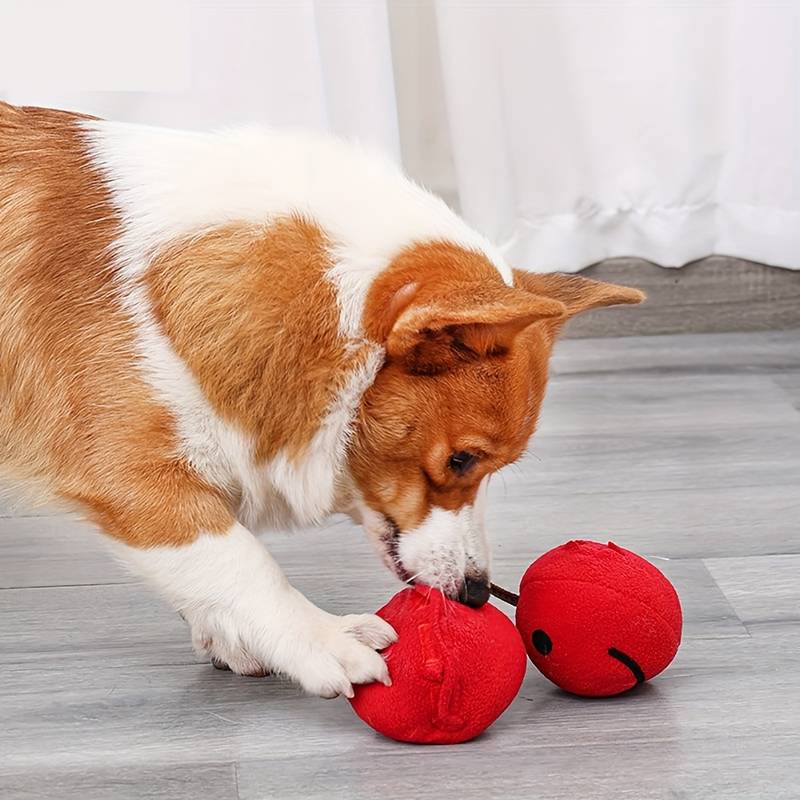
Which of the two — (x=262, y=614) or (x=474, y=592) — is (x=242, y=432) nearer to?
(x=262, y=614)

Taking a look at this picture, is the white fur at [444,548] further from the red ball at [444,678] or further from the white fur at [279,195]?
the white fur at [279,195]

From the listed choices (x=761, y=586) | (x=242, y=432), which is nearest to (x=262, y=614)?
(x=242, y=432)

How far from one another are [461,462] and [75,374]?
15.9 inches

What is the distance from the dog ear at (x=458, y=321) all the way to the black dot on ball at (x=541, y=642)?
11.3 inches

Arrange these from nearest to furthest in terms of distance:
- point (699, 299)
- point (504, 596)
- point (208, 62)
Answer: point (504, 596)
point (208, 62)
point (699, 299)

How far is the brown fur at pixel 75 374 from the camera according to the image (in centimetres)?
137

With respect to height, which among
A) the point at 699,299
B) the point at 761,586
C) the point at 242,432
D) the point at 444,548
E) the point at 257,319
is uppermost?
the point at 257,319

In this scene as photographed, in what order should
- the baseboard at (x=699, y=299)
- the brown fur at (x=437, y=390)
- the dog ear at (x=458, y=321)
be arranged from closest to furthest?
the dog ear at (x=458, y=321) → the brown fur at (x=437, y=390) → the baseboard at (x=699, y=299)

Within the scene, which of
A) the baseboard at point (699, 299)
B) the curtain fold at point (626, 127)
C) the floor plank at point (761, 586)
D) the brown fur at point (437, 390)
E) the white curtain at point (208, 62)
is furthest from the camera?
the baseboard at point (699, 299)

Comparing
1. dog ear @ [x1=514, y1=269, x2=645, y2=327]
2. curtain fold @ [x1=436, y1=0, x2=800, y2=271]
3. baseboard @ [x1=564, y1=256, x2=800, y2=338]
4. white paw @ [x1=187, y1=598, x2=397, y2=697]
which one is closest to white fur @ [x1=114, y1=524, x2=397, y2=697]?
white paw @ [x1=187, y1=598, x2=397, y2=697]

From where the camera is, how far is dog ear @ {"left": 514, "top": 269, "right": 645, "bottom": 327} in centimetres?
151

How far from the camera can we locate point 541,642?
139 centimetres

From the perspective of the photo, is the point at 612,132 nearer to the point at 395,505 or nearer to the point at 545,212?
the point at 545,212

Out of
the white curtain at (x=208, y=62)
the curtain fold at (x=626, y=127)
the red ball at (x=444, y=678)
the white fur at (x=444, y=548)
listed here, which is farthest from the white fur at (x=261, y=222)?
the curtain fold at (x=626, y=127)
